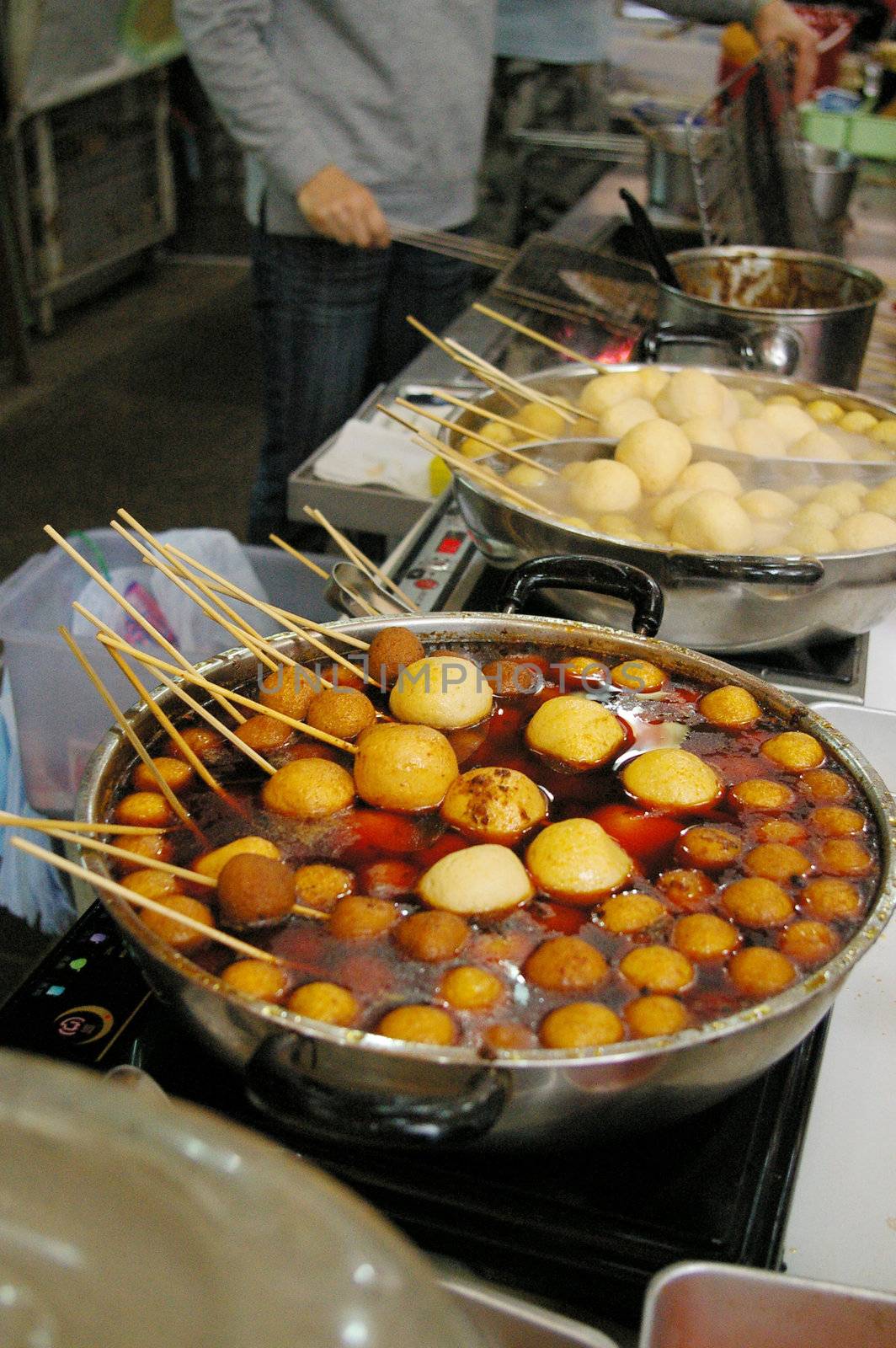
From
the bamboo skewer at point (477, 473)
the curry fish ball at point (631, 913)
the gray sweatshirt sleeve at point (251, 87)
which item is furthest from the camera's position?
the gray sweatshirt sleeve at point (251, 87)

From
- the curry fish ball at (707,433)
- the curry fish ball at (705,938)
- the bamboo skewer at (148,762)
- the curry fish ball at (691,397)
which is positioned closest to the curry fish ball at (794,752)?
the curry fish ball at (705,938)

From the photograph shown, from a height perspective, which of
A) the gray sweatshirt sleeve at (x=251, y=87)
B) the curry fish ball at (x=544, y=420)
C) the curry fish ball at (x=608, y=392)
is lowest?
the curry fish ball at (x=544, y=420)

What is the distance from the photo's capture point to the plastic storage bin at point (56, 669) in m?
1.91

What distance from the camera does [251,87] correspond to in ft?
8.04

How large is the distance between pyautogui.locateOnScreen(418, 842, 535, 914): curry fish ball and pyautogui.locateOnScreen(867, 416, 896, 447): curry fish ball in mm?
1135

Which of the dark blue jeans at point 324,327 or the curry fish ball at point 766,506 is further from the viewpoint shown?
the dark blue jeans at point 324,327

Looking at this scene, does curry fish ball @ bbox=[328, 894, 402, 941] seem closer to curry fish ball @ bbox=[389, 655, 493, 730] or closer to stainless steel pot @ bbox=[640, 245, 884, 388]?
curry fish ball @ bbox=[389, 655, 493, 730]

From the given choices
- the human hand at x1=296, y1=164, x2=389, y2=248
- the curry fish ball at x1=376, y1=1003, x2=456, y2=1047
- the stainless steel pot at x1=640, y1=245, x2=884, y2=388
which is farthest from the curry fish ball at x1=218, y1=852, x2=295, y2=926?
the human hand at x1=296, y1=164, x2=389, y2=248

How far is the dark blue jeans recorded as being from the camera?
280 cm

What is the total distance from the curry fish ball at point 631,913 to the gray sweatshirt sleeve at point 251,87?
2125 mm

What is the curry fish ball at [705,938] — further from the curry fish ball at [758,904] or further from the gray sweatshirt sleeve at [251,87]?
the gray sweatshirt sleeve at [251,87]

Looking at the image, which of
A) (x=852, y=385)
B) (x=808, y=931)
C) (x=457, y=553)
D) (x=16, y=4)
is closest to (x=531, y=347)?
(x=852, y=385)

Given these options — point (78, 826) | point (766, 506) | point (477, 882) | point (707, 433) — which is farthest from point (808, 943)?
point (707, 433)

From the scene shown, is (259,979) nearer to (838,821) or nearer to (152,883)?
(152,883)
